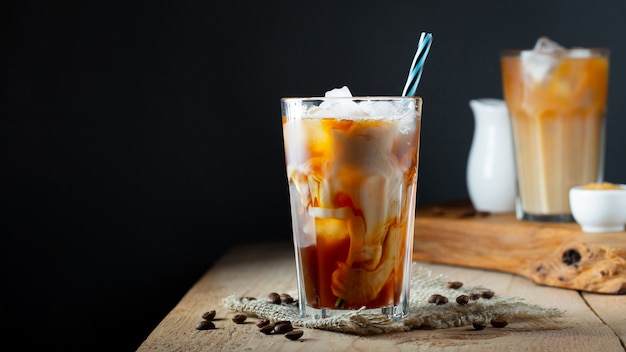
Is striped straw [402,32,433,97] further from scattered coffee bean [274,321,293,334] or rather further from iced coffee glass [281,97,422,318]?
scattered coffee bean [274,321,293,334]

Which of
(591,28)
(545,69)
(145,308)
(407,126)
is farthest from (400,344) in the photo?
(591,28)

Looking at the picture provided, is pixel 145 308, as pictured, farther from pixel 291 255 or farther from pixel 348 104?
pixel 348 104

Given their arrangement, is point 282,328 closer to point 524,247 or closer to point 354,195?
point 354,195

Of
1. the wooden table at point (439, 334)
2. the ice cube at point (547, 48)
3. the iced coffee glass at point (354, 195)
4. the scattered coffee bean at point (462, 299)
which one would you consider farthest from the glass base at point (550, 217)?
the iced coffee glass at point (354, 195)

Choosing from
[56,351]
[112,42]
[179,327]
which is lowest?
[56,351]

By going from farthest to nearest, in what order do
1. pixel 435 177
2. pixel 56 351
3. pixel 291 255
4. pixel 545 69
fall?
pixel 435 177 → pixel 56 351 → pixel 291 255 → pixel 545 69

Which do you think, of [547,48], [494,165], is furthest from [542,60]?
[494,165]

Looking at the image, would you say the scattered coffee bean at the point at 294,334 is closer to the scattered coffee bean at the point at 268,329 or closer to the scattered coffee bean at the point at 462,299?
the scattered coffee bean at the point at 268,329
